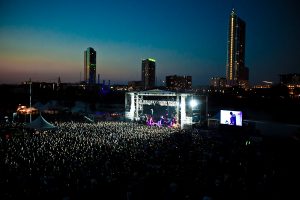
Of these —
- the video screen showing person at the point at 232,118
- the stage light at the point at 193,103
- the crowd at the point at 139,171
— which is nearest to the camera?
the crowd at the point at 139,171

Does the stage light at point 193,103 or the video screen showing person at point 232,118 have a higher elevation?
the stage light at point 193,103

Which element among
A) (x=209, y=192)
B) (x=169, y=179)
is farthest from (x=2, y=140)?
(x=209, y=192)

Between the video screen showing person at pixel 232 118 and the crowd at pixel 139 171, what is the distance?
5.51 meters

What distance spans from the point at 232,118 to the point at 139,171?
14485 millimetres

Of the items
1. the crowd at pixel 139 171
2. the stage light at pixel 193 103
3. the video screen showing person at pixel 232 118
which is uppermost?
the stage light at pixel 193 103

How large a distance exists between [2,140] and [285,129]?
2156cm

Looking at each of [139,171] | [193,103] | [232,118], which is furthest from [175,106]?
[139,171]

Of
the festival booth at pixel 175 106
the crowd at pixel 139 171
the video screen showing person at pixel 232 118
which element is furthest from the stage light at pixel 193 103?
the crowd at pixel 139 171

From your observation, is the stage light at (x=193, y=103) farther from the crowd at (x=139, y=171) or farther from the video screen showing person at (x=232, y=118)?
the crowd at (x=139, y=171)

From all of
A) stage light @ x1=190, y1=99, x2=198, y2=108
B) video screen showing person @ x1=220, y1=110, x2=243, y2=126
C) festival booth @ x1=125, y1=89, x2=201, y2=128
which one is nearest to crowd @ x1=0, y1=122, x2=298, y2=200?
video screen showing person @ x1=220, y1=110, x2=243, y2=126

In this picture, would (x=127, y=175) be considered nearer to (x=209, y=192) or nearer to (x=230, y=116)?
(x=209, y=192)

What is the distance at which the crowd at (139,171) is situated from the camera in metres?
9.23

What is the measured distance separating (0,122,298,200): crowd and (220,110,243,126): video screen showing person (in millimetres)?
5507

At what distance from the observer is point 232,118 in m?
24.0
